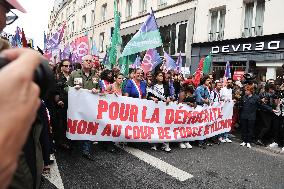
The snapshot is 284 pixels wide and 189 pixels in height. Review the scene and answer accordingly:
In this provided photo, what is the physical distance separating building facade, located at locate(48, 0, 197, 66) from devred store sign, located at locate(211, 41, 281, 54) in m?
2.53

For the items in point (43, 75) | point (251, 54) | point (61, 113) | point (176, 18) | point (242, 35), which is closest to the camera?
point (43, 75)

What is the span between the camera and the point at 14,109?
695 mm

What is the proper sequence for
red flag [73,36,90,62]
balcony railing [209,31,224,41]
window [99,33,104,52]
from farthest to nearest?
window [99,33,104,52]
balcony railing [209,31,224,41]
red flag [73,36,90,62]

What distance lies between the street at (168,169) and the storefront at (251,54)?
8.05 metres

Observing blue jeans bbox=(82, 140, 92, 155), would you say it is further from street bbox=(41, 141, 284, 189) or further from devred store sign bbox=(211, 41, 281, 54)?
devred store sign bbox=(211, 41, 281, 54)

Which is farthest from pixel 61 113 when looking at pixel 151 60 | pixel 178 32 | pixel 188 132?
pixel 178 32

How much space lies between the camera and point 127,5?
27844 millimetres

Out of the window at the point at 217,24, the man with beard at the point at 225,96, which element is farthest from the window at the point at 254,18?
the man with beard at the point at 225,96

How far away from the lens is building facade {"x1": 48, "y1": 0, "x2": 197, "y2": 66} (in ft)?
66.4

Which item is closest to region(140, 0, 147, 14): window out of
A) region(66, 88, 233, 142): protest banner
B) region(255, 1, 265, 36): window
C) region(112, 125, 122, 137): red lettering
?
region(255, 1, 265, 36): window

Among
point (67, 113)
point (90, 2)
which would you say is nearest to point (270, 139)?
point (67, 113)

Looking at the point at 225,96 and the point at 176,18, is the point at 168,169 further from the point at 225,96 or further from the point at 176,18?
the point at 176,18

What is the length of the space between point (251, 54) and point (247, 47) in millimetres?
399

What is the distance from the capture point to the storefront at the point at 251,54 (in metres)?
14.5
